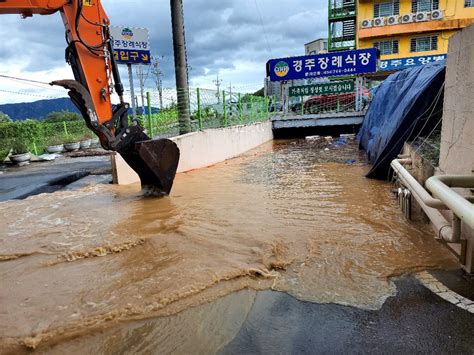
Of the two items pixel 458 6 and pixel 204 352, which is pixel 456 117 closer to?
pixel 204 352

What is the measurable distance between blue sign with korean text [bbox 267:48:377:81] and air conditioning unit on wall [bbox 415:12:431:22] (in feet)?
54.6

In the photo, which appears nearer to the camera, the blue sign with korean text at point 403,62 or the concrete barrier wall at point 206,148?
the concrete barrier wall at point 206,148

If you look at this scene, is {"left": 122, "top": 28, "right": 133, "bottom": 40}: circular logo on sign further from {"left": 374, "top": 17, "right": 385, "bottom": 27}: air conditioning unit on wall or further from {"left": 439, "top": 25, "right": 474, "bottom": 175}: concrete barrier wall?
{"left": 374, "top": 17, "right": 385, "bottom": 27}: air conditioning unit on wall

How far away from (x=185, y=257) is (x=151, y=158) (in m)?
2.67

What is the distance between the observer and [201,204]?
22.1 ft

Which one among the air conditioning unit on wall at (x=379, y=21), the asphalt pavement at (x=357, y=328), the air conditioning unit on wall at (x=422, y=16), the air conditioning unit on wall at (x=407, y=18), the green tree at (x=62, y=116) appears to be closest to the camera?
the asphalt pavement at (x=357, y=328)

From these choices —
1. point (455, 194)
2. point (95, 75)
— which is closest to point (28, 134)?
point (95, 75)

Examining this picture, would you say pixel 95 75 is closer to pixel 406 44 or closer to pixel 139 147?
pixel 139 147

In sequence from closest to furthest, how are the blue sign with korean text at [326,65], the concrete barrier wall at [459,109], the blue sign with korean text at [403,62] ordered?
the concrete barrier wall at [459,109] → the blue sign with korean text at [326,65] → the blue sign with korean text at [403,62]

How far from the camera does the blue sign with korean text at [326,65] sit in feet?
62.8

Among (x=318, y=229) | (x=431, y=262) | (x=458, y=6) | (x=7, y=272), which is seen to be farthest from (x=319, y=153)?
(x=458, y=6)

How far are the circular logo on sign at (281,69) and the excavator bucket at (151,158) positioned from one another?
14.5m

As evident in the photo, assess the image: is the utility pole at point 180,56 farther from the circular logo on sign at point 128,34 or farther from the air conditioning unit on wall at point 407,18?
the air conditioning unit on wall at point 407,18

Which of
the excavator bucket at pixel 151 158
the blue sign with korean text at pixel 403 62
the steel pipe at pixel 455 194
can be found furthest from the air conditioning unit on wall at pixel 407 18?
the steel pipe at pixel 455 194
